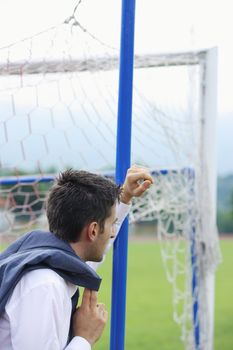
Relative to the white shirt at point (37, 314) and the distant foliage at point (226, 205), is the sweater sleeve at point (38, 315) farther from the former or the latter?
the distant foliage at point (226, 205)

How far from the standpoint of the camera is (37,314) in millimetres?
1162

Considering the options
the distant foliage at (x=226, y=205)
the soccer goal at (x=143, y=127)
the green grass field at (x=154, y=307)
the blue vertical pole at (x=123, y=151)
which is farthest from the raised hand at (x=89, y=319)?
the distant foliage at (x=226, y=205)

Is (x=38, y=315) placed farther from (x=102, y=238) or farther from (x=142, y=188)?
(x=142, y=188)

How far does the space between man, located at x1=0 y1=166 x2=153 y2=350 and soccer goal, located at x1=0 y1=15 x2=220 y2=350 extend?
78 cm

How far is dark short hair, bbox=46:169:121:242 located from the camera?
1303 mm

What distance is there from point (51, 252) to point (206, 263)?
1.70 meters

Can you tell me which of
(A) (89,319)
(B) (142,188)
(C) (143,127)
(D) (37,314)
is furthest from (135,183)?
(C) (143,127)

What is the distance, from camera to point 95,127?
230 centimetres

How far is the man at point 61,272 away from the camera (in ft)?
3.84

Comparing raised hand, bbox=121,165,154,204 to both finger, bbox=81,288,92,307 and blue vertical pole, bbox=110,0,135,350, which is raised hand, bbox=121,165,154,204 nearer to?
blue vertical pole, bbox=110,0,135,350

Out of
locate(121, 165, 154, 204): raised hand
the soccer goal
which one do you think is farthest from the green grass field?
locate(121, 165, 154, 204): raised hand


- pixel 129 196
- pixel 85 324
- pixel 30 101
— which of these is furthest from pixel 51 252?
pixel 30 101

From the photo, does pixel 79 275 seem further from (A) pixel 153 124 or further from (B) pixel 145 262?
(B) pixel 145 262

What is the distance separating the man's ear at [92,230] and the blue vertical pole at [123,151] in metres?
0.25
